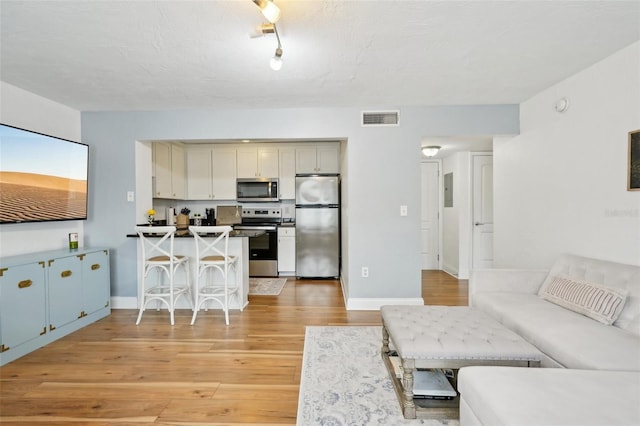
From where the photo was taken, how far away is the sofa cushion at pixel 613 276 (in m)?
1.88

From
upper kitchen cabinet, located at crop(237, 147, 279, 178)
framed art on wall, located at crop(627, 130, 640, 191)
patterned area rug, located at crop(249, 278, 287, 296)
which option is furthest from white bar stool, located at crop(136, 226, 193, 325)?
framed art on wall, located at crop(627, 130, 640, 191)

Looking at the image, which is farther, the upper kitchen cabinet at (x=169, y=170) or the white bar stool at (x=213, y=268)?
the upper kitchen cabinet at (x=169, y=170)

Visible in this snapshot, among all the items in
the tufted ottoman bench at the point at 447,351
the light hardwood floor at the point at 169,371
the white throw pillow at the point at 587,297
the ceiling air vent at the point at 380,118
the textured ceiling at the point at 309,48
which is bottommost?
the light hardwood floor at the point at 169,371

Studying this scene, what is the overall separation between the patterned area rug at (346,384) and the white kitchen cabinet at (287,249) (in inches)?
94.5

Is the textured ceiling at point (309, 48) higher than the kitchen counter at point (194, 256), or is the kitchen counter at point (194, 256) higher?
the textured ceiling at point (309, 48)

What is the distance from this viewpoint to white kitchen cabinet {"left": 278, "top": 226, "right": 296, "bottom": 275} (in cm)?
520

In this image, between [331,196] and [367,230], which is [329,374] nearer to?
[367,230]

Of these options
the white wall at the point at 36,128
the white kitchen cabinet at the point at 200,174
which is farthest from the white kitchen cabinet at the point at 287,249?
the white wall at the point at 36,128

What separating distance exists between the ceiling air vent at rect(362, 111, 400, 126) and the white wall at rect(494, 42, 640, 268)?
1.39 m

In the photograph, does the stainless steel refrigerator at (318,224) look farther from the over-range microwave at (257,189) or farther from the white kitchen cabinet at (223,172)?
the white kitchen cabinet at (223,172)

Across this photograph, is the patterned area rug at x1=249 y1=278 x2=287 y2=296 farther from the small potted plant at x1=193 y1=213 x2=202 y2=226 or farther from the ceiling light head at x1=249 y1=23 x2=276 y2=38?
the ceiling light head at x1=249 y1=23 x2=276 y2=38

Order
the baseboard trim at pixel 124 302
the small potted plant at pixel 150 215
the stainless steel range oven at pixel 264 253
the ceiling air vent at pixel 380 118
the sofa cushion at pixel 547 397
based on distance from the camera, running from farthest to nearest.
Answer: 1. the stainless steel range oven at pixel 264 253
2. the small potted plant at pixel 150 215
3. the baseboard trim at pixel 124 302
4. the ceiling air vent at pixel 380 118
5. the sofa cushion at pixel 547 397

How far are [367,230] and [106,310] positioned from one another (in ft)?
10.1

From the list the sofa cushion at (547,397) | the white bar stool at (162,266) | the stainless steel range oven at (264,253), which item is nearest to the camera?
the sofa cushion at (547,397)
